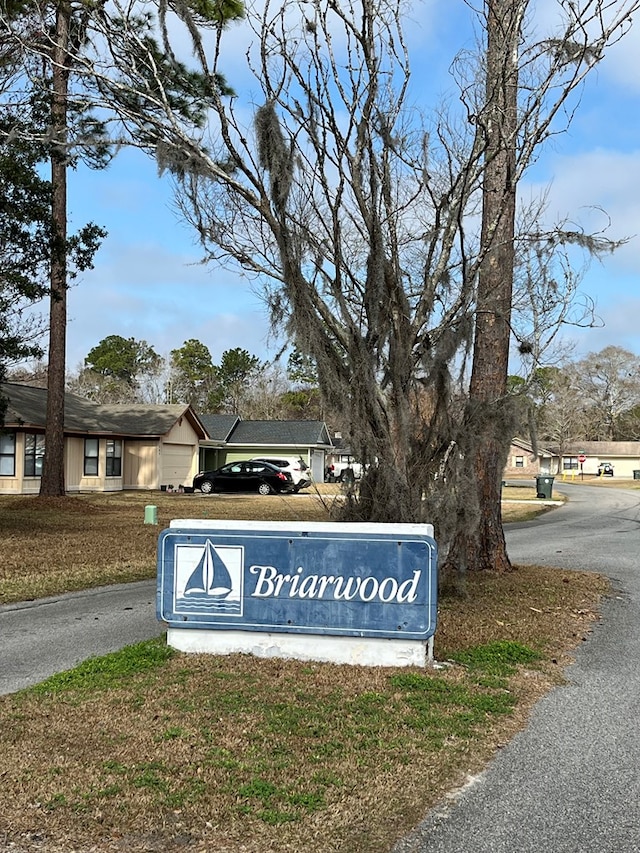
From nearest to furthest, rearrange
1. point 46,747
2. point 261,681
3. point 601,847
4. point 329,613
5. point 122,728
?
point 601,847 → point 46,747 → point 122,728 → point 261,681 → point 329,613

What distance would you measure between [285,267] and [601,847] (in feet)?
17.8

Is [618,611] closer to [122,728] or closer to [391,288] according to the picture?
[391,288]

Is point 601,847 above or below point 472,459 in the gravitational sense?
below

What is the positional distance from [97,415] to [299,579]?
30.3 metres

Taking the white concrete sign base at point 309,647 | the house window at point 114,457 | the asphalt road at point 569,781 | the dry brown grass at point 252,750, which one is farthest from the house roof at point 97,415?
the asphalt road at point 569,781

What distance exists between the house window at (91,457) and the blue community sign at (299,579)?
27170mm

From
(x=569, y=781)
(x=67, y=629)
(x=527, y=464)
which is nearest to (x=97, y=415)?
(x=67, y=629)

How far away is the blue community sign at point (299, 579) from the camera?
250 inches

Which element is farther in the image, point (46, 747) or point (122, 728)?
point (122, 728)

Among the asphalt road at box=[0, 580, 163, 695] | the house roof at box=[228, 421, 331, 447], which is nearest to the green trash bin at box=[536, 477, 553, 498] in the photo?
the house roof at box=[228, 421, 331, 447]

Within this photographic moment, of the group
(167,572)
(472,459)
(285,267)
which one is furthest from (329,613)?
(285,267)

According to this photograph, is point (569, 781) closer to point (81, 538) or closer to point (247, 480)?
point (81, 538)

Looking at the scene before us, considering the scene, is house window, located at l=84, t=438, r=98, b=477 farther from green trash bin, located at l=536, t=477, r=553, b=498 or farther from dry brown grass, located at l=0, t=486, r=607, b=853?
dry brown grass, located at l=0, t=486, r=607, b=853

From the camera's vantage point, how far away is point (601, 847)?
11.8 feet
